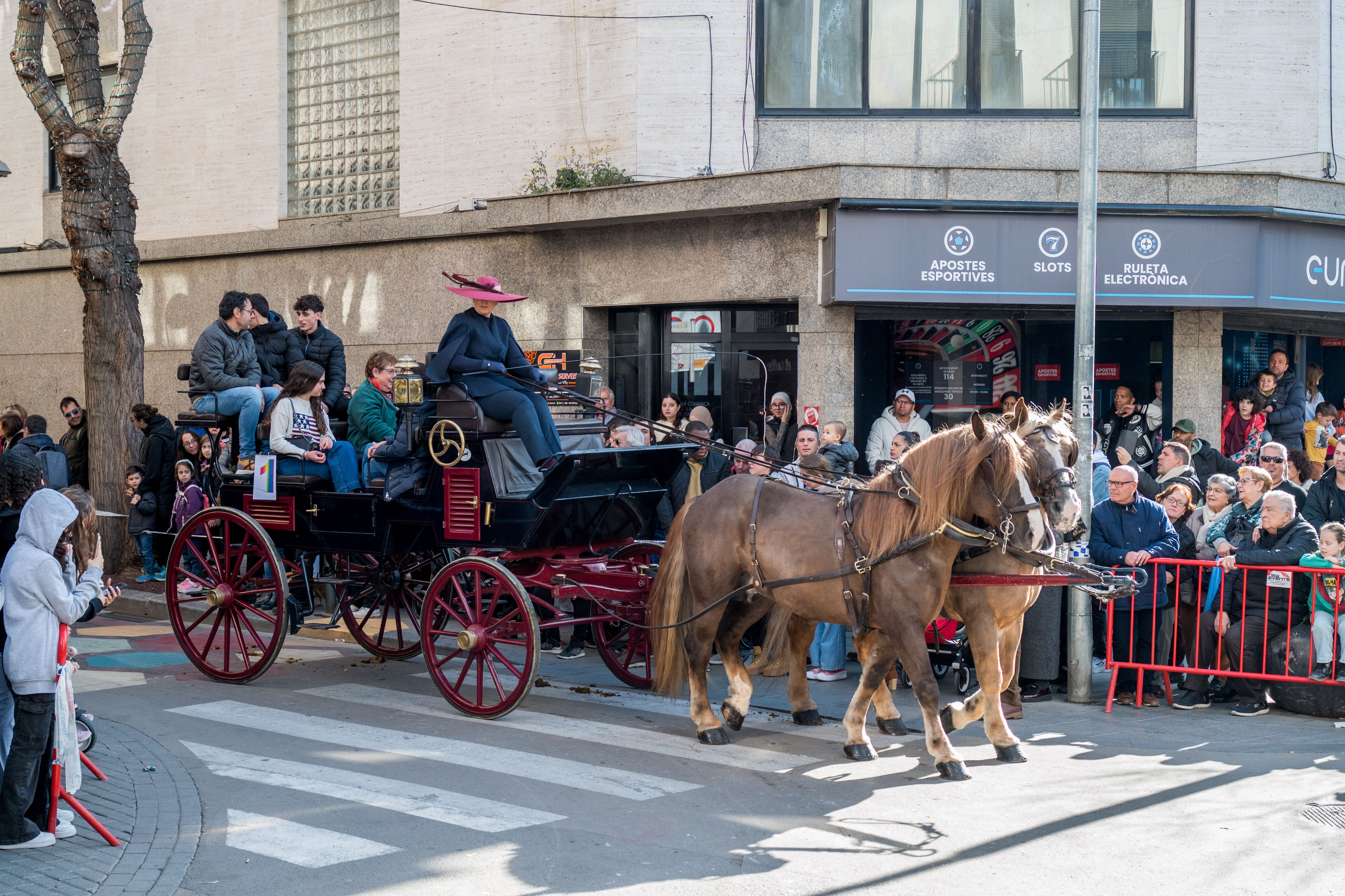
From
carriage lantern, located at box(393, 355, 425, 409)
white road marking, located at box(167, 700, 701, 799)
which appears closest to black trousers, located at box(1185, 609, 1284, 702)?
white road marking, located at box(167, 700, 701, 799)

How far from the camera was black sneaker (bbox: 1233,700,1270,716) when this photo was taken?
8797 mm

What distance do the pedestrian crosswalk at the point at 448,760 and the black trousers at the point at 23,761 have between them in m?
0.87

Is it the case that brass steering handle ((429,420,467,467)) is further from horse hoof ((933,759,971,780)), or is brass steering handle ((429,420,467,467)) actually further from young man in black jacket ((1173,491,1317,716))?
young man in black jacket ((1173,491,1317,716))

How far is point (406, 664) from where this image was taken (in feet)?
33.7

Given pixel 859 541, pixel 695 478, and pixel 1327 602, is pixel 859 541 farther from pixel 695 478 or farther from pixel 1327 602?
pixel 1327 602

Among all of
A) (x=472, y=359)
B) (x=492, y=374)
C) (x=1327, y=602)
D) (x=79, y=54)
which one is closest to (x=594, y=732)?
(x=492, y=374)

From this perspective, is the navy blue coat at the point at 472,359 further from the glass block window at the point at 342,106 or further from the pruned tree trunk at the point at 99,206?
the glass block window at the point at 342,106

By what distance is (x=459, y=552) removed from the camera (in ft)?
30.2

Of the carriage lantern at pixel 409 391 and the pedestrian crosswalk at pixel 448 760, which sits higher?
the carriage lantern at pixel 409 391

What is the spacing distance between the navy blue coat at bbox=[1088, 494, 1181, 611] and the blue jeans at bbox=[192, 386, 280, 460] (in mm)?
6170

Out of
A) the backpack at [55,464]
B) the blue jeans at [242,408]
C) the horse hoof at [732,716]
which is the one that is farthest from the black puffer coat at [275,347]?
the horse hoof at [732,716]

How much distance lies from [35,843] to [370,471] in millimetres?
4337

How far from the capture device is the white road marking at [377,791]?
20.3 feet

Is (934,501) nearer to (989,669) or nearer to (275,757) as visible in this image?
(989,669)
